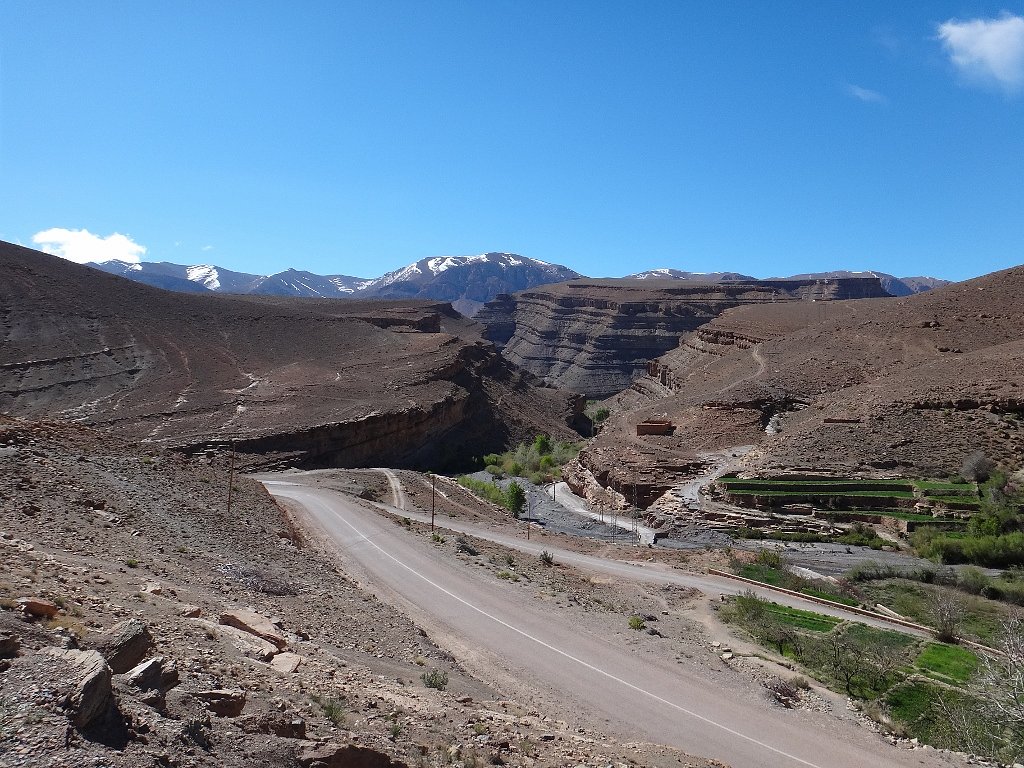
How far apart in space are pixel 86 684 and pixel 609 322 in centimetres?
12141

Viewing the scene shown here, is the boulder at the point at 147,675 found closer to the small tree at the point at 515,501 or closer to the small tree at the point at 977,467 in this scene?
the small tree at the point at 515,501

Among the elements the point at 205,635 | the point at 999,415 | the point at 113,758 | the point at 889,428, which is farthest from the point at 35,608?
the point at 999,415

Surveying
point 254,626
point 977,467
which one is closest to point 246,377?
point 977,467

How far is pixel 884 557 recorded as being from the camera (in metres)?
26.3

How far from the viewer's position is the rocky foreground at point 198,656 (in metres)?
5.50

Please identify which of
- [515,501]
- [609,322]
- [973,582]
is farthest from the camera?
[609,322]

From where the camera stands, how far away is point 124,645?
21.8ft

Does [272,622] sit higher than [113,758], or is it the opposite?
[113,758]

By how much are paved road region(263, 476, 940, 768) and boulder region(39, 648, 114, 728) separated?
778cm

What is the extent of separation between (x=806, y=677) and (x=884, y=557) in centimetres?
1429

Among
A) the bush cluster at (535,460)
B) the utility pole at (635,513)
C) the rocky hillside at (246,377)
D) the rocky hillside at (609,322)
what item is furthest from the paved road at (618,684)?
the rocky hillside at (609,322)

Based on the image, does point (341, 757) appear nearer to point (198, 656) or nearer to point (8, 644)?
point (198, 656)

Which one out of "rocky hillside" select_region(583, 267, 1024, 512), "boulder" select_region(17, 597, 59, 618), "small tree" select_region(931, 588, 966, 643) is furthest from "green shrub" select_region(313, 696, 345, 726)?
"rocky hillside" select_region(583, 267, 1024, 512)

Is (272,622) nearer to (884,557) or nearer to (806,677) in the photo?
(806,677)
